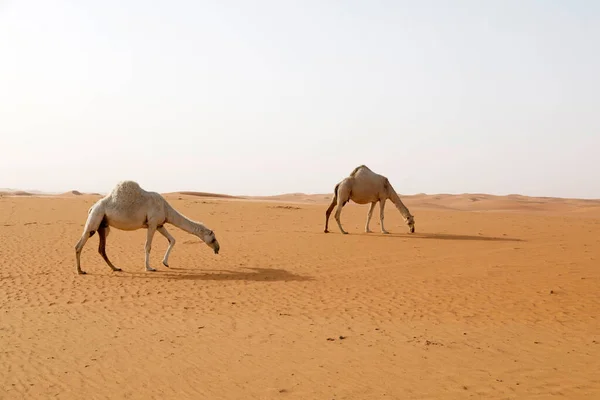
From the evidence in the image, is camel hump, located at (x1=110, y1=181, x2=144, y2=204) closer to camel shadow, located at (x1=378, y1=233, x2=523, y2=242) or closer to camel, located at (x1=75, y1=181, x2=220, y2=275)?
camel, located at (x1=75, y1=181, x2=220, y2=275)

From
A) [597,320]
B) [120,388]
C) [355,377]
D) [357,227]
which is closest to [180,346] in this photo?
[120,388]

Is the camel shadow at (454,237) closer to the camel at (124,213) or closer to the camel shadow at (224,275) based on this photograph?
the camel shadow at (224,275)

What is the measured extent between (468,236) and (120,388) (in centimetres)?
1665

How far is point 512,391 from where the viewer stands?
18.9ft

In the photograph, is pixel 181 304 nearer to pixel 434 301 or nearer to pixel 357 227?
pixel 434 301

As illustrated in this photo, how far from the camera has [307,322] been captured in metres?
8.73

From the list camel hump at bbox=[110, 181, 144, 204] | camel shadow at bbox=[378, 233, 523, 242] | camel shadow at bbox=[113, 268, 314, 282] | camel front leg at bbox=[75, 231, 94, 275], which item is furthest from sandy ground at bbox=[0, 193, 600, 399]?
camel hump at bbox=[110, 181, 144, 204]

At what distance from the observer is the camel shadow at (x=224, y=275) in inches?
493

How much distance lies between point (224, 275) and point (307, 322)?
4.73 meters

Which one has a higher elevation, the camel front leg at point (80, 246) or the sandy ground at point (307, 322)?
the camel front leg at point (80, 246)

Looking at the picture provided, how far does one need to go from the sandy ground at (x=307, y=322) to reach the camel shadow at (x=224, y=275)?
5 cm

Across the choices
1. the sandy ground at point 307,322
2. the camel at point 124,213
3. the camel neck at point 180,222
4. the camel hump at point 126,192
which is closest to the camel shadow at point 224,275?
the sandy ground at point 307,322

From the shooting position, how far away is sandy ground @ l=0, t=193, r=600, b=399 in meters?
6.14

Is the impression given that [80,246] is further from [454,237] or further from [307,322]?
[454,237]
